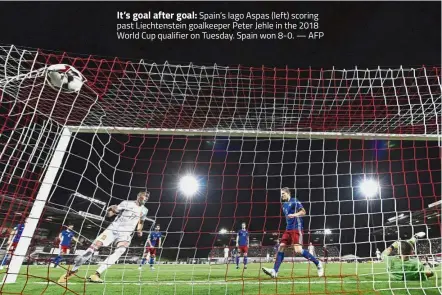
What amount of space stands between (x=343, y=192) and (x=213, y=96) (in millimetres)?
29105

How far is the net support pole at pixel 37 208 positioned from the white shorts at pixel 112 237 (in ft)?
3.40

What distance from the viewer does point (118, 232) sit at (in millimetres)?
5656

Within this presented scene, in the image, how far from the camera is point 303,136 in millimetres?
5926

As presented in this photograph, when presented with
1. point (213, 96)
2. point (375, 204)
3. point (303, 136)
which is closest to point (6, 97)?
point (213, 96)

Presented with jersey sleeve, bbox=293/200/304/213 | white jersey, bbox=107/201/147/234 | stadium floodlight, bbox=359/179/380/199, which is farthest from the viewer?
stadium floodlight, bbox=359/179/380/199

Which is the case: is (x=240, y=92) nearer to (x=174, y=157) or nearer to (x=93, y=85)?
(x=93, y=85)

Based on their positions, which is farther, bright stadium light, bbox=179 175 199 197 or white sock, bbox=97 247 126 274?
bright stadium light, bbox=179 175 199 197

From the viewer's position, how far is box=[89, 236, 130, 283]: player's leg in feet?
16.8

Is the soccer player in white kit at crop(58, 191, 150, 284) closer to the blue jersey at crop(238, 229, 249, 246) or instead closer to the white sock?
the white sock

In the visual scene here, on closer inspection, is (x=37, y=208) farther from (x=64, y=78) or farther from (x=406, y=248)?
(x=406, y=248)

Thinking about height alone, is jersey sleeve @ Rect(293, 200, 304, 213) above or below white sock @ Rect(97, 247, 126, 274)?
above

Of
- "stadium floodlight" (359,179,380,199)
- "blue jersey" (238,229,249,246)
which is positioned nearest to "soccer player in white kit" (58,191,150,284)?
"stadium floodlight" (359,179,380,199)

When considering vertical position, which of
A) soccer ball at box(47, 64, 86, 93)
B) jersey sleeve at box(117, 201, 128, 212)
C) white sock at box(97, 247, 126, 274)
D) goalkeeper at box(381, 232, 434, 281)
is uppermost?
soccer ball at box(47, 64, 86, 93)

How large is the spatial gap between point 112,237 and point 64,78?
9.09 ft
